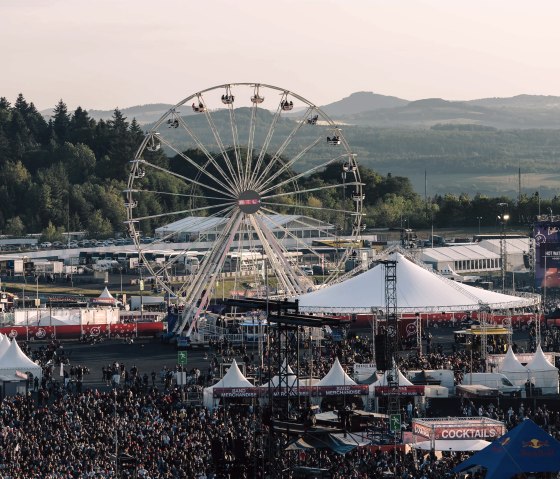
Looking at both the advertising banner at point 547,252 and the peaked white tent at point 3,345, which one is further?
the advertising banner at point 547,252

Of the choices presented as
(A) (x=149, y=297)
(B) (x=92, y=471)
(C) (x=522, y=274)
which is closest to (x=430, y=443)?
(B) (x=92, y=471)

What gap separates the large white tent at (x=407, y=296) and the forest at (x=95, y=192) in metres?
75.2

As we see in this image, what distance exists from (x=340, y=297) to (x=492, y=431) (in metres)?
23.6

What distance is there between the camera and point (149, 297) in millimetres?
98875

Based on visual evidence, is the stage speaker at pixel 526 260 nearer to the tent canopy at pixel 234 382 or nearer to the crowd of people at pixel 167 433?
the crowd of people at pixel 167 433

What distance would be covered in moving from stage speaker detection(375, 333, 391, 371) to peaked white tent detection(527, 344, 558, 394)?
581 centimetres

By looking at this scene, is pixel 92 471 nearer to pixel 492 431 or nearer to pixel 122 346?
pixel 492 431

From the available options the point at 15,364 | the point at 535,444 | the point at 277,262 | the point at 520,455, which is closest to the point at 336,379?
the point at 15,364

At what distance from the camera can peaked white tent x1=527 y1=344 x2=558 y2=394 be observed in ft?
195

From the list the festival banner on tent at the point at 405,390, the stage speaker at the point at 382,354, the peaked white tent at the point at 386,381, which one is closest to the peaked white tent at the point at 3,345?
the stage speaker at the point at 382,354

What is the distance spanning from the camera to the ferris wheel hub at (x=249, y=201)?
78062mm

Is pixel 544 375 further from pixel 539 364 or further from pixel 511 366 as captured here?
pixel 511 366

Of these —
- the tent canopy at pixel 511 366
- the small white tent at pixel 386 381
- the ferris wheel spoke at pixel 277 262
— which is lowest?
the small white tent at pixel 386 381

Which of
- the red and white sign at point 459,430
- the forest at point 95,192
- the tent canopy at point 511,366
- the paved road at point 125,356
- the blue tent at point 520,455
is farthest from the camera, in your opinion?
the forest at point 95,192
